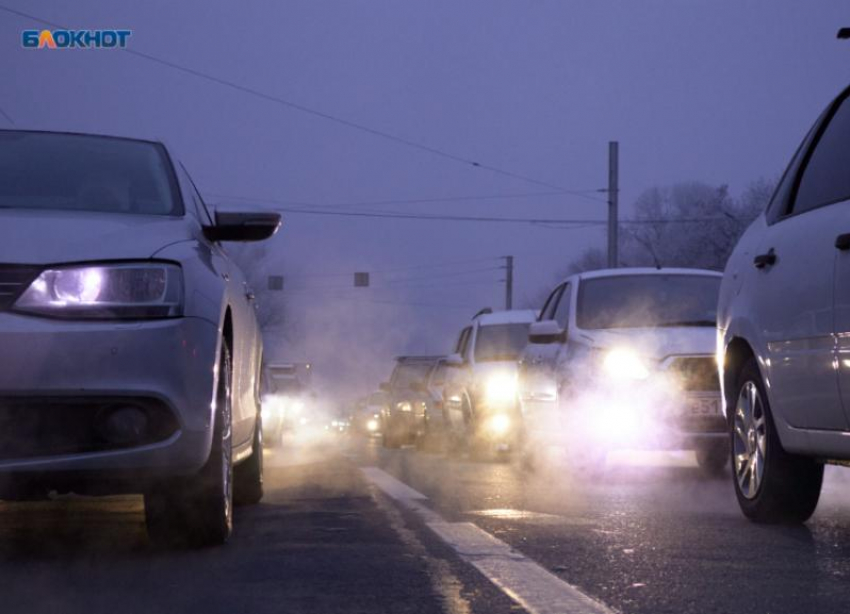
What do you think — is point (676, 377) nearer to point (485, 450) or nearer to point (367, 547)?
point (367, 547)

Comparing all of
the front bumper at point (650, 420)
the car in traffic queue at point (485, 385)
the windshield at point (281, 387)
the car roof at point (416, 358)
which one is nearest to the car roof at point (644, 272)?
the front bumper at point (650, 420)

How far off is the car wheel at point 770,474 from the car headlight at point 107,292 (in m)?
2.79

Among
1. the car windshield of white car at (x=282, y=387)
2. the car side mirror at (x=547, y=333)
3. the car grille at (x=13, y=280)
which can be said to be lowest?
the car windshield of white car at (x=282, y=387)

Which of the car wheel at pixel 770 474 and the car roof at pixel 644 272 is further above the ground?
the car roof at pixel 644 272

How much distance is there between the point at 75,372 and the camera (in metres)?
4.90

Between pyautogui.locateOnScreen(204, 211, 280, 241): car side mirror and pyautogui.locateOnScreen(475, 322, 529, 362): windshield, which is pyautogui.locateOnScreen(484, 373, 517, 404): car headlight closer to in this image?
pyautogui.locateOnScreen(475, 322, 529, 362): windshield

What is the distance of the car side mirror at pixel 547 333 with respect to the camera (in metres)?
11.3

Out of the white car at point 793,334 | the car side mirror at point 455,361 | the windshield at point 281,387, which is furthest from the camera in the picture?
the windshield at point 281,387

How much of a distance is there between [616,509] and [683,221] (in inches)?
2070

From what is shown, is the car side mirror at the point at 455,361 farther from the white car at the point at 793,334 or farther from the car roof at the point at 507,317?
the white car at the point at 793,334

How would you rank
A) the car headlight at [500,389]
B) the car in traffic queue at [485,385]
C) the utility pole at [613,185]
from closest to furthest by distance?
the car in traffic queue at [485,385] < the car headlight at [500,389] < the utility pole at [613,185]

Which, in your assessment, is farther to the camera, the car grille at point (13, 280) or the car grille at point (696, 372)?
the car grille at point (696, 372)

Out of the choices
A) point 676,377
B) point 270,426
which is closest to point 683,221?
point 270,426

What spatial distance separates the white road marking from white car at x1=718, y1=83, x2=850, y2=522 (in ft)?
4.40
